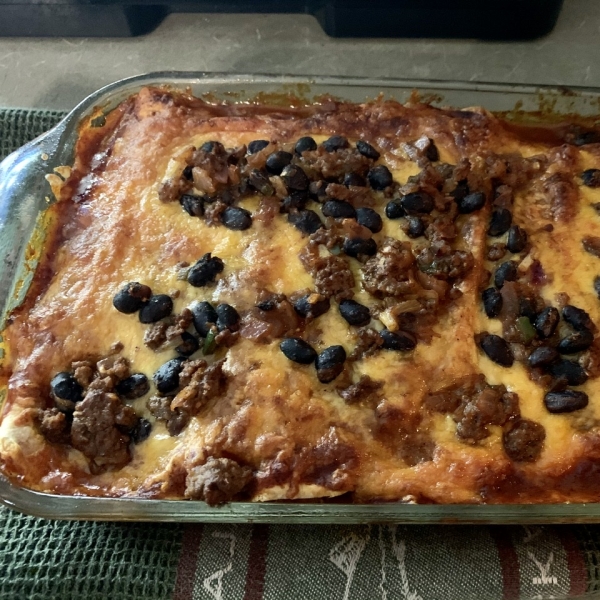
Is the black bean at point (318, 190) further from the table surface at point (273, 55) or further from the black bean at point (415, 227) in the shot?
the table surface at point (273, 55)

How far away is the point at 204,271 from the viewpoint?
7.31ft

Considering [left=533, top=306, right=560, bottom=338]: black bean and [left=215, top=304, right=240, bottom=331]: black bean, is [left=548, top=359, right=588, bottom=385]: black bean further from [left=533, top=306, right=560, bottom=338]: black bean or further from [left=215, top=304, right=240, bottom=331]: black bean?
[left=215, top=304, right=240, bottom=331]: black bean

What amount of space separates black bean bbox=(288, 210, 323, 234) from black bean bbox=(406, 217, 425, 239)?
326mm

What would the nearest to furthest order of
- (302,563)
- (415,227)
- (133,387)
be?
(302,563) → (133,387) → (415,227)

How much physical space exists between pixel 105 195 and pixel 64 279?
39 centimetres

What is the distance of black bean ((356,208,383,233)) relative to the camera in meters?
2.35

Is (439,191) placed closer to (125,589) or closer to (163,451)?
(163,451)

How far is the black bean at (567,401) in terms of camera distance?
2.02 m

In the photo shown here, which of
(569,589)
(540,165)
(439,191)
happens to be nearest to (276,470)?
(569,589)

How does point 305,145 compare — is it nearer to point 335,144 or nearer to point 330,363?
point 335,144

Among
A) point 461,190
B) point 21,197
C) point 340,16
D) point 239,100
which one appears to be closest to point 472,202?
point 461,190

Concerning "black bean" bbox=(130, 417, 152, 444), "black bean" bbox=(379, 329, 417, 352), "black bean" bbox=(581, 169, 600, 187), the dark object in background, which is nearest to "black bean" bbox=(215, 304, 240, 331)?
"black bean" bbox=(130, 417, 152, 444)

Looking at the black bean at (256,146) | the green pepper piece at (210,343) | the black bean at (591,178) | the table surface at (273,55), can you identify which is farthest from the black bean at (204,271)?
the table surface at (273,55)

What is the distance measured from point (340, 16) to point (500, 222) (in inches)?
80.8
